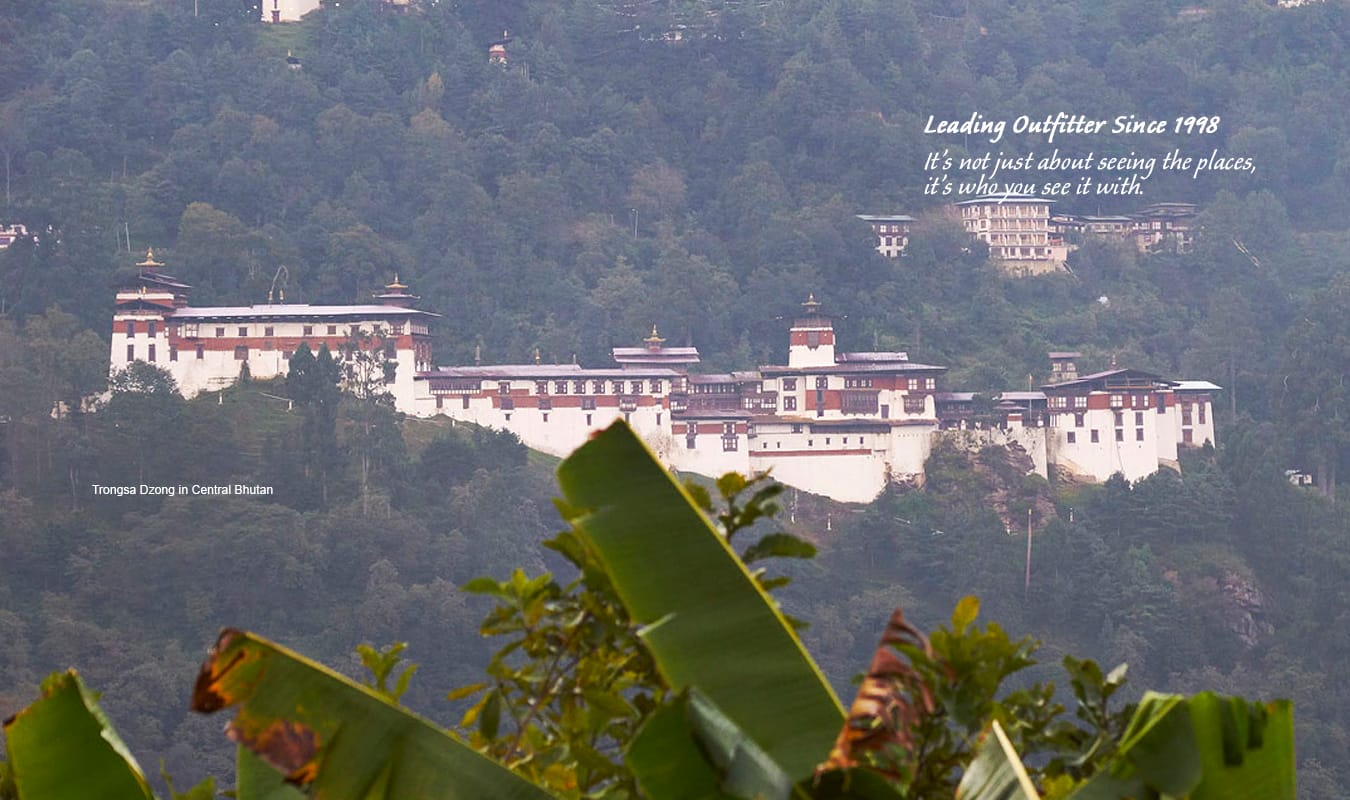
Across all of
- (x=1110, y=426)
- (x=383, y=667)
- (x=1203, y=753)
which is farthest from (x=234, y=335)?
(x=1203, y=753)

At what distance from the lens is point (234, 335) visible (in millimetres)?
22141

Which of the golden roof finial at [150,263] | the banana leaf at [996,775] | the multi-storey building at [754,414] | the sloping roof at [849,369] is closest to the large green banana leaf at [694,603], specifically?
the banana leaf at [996,775]

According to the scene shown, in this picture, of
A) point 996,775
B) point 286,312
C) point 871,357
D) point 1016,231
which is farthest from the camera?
Answer: point 1016,231

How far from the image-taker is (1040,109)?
30.6 metres

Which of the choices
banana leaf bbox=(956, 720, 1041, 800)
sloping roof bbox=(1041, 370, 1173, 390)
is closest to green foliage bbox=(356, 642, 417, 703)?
banana leaf bbox=(956, 720, 1041, 800)

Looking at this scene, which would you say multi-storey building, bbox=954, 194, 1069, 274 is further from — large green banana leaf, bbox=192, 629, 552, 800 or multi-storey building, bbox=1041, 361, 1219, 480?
large green banana leaf, bbox=192, 629, 552, 800

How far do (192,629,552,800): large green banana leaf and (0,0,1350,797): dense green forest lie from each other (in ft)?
58.5

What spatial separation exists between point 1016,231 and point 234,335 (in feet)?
43.5

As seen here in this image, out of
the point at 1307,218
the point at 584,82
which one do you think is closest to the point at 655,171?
the point at 584,82

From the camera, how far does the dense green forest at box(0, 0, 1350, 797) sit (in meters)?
20.7

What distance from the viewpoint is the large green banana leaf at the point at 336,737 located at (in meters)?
0.81

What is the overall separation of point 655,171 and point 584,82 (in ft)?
8.37

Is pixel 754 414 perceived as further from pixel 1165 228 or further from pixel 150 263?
pixel 1165 228

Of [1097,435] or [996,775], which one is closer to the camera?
[996,775]
